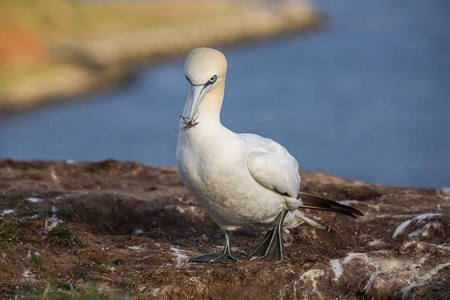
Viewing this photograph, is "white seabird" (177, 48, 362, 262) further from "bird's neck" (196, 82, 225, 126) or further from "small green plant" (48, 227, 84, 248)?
"small green plant" (48, 227, 84, 248)

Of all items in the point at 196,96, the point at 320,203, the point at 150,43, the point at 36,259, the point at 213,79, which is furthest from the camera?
the point at 150,43

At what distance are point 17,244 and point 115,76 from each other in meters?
19.9

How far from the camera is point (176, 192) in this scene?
24.6ft

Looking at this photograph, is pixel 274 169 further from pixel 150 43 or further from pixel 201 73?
pixel 150 43

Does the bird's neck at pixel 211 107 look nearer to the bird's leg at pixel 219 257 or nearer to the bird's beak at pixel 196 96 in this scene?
the bird's beak at pixel 196 96

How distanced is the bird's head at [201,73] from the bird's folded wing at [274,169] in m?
0.68

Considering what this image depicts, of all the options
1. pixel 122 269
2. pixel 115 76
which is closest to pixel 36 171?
pixel 122 269

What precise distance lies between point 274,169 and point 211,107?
2.54 ft

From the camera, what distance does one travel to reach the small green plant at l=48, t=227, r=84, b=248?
17.4 feet

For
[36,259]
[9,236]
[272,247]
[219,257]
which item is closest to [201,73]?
[219,257]

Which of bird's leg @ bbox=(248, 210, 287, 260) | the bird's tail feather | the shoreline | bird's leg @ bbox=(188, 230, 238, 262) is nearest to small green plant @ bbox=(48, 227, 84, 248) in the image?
bird's leg @ bbox=(188, 230, 238, 262)

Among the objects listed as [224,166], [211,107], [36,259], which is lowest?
Answer: [36,259]

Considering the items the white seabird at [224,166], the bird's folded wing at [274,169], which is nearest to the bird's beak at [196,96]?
the white seabird at [224,166]

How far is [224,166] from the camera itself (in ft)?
15.1
